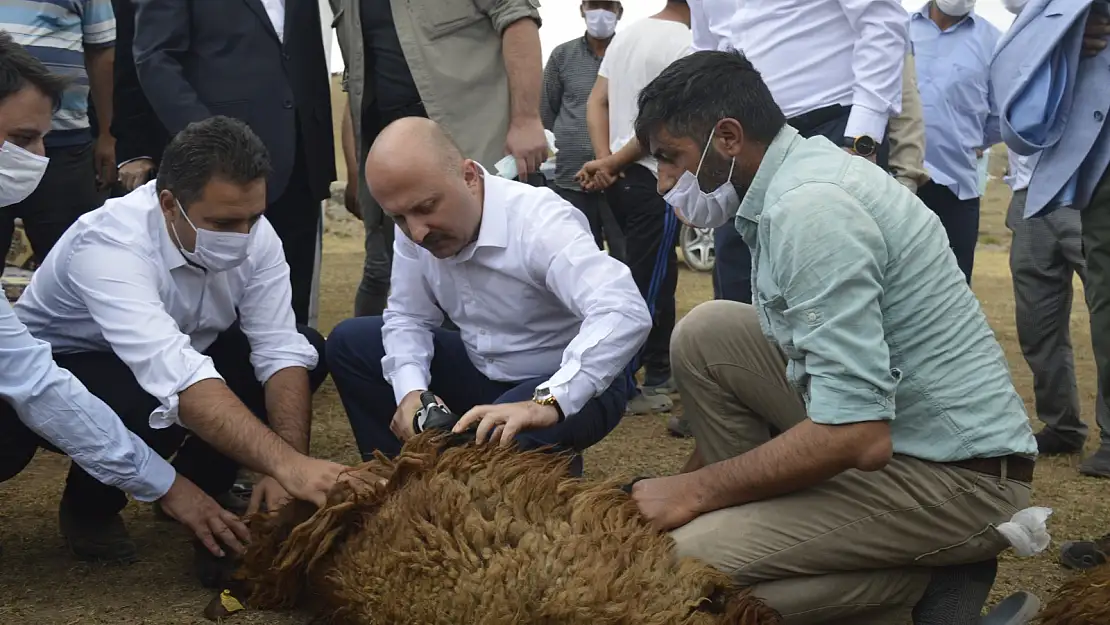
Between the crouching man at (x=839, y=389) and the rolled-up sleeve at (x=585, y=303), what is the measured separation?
44 centimetres

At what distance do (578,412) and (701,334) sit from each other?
1.37 ft

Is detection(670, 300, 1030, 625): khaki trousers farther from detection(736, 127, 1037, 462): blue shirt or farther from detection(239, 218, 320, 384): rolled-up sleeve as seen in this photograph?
detection(239, 218, 320, 384): rolled-up sleeve

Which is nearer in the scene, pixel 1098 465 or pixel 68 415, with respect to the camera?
pixel 68 415

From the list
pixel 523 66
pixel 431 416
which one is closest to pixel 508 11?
pixel 523 66

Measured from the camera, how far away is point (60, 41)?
470 cm

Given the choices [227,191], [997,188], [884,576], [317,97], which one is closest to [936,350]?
[884,576]

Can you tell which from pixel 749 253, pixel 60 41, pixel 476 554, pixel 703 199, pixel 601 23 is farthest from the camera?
pixel 601 23

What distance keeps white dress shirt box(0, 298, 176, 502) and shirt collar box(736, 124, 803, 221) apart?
174 cm

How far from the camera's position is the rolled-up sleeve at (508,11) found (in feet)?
15.0

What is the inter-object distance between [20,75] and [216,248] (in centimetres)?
78

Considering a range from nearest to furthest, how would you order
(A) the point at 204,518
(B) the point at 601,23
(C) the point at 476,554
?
(C) the point at 476,554 → (A) the point at 204,518 → (B) the point at 601,23

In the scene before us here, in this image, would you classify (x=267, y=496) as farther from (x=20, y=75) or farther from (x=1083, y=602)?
(x=1083, y=602)

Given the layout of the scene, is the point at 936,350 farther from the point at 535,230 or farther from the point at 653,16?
the point at 653,16

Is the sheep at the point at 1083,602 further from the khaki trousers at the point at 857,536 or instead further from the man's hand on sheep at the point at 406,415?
the man's hand on sheep at the point at 406,415
